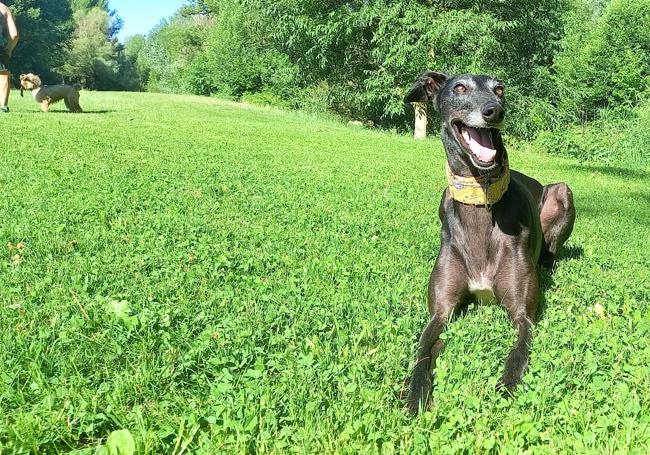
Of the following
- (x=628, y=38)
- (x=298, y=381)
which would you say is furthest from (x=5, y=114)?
(x=628, y=38)

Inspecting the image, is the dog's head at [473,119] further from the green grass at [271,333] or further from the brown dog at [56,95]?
the brown dog at [56,95]

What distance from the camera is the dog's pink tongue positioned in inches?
130

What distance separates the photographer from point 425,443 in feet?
6.76

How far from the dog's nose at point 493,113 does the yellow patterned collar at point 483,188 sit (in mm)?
379

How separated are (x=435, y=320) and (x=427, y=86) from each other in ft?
5.80

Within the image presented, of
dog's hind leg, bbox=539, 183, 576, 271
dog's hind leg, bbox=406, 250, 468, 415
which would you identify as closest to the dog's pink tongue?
dog's hind leg, bbox=406, 250, 468, 415

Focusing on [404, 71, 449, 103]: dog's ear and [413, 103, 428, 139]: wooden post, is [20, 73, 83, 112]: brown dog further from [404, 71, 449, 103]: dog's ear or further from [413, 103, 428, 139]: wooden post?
[404, 71, 449, 103]: dog's ear

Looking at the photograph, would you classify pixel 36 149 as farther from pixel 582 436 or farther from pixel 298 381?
pixel 582 436

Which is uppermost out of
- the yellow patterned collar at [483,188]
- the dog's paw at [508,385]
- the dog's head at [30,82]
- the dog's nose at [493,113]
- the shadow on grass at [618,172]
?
the dog's head at [30,82]

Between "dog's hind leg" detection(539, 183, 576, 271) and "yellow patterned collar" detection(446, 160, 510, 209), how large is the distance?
1.54 metres

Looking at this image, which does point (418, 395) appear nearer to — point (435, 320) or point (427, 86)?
point (435, 320)

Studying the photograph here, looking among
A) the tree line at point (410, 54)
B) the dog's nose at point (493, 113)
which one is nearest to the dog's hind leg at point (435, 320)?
the dog's nose at point (493, 113)

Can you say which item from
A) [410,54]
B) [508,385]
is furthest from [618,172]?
[508,385]

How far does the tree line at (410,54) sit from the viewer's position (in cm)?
2086
